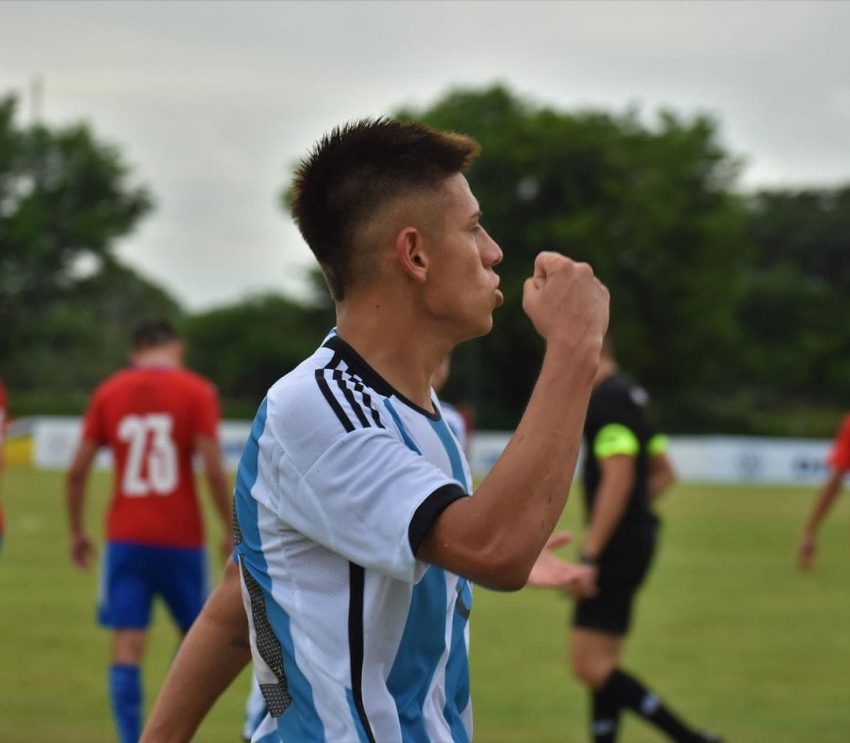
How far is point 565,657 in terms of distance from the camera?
11398 millimetres

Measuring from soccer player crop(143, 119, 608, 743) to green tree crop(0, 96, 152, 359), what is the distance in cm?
5649

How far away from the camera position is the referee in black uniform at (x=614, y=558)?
7.64 meters

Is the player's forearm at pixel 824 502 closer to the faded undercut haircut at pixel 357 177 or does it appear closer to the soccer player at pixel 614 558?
the soccer player at pixel 614 558

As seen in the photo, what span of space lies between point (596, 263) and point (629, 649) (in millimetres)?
50591

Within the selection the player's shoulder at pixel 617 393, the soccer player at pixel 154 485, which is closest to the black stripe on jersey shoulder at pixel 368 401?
the player's shoulder at pixel 617 393

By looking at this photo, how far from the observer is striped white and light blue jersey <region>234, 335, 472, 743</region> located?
2588 millimetres

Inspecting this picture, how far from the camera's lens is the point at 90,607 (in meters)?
13.6

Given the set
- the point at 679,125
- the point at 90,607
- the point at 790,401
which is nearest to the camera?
the point at 90,607

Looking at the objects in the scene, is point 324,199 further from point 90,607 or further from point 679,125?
point 679,125

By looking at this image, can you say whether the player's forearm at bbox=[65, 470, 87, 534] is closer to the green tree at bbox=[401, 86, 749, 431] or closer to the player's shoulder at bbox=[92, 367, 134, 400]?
the player's shoulder at bbox=[92, 367, 134, 400]

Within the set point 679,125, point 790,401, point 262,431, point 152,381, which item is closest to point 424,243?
point 262,431

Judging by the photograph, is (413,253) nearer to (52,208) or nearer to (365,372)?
(365,372)

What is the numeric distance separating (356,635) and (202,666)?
0.60m

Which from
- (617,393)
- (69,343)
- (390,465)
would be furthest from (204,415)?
(69,343)
